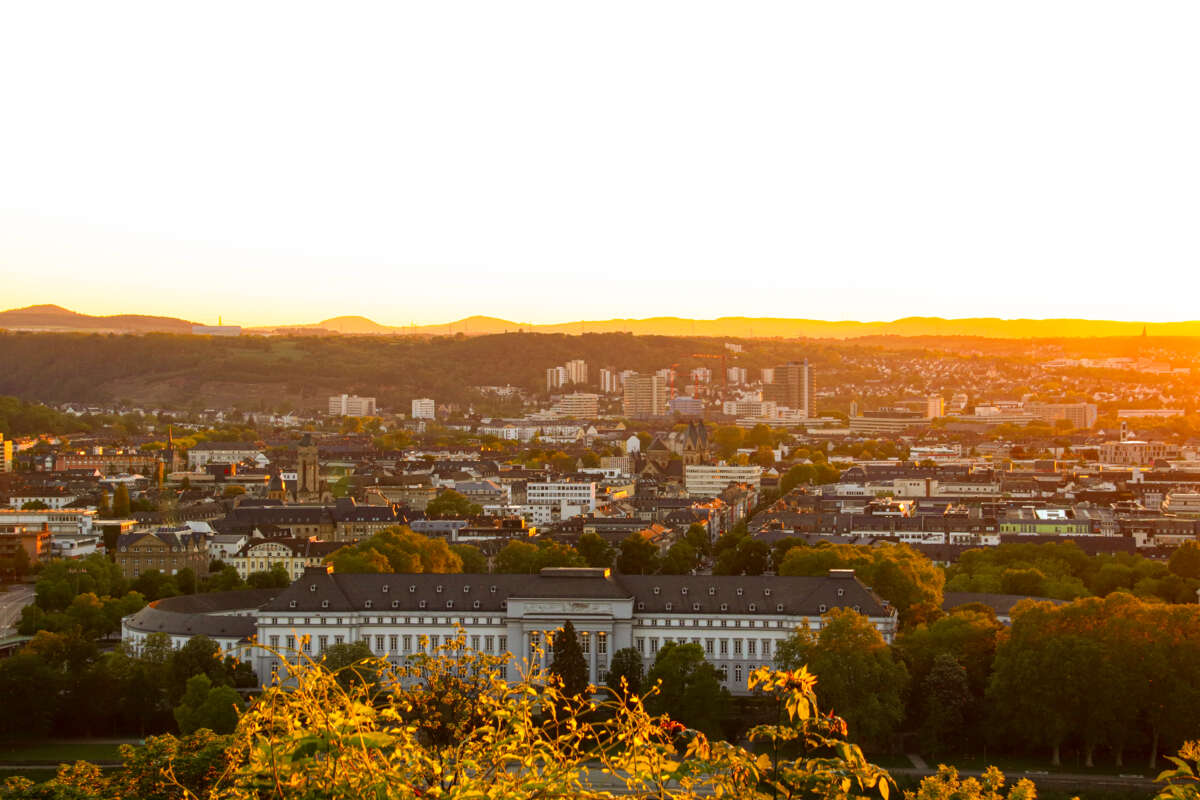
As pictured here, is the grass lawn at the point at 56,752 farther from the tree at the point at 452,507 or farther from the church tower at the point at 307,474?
the church tower at the point at 307,474

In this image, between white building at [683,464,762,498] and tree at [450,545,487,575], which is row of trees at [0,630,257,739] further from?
white building at [683,464,762,498]

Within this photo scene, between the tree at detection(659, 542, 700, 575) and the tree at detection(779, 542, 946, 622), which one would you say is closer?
the tree at detection(779, 542, 946, 622)

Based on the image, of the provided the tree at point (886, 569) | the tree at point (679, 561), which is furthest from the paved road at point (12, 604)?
the tree at point (886, 569)

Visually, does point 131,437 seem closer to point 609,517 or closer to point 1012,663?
point 609,517

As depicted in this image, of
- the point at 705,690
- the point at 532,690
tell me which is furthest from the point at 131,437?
the point at 532,690

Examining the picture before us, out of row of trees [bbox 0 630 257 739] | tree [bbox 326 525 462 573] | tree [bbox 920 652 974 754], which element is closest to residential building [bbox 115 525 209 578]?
tree [bbox 326 525 462 573]

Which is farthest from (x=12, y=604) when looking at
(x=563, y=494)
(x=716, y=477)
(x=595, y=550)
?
(x=716, y=477)

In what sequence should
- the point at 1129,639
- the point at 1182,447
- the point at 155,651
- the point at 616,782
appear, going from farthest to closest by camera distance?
the point at 1182,447 < the point at 155,651 < the point at 1129,639 < the point at 616,782
